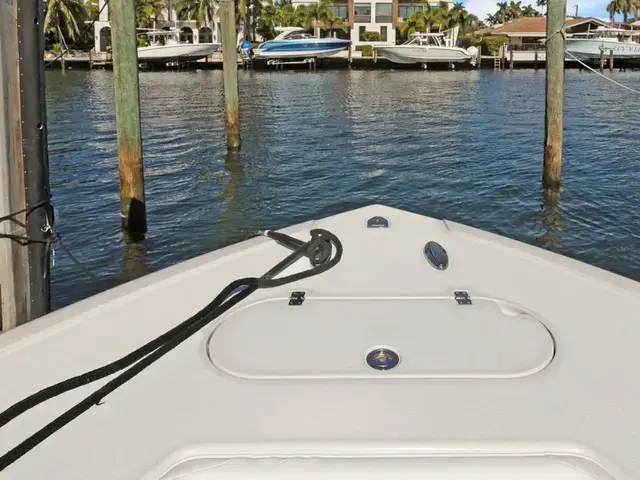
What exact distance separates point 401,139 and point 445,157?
295cm

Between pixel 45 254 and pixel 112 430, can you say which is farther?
pixel 45 254

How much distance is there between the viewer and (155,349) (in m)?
2.55

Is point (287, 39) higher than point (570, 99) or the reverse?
higher

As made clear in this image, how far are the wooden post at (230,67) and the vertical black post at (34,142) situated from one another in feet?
37.2

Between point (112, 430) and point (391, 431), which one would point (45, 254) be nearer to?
point (112, 430)

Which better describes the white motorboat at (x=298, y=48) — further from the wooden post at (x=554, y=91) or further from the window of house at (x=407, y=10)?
the wooden post at (x=554, y=91)

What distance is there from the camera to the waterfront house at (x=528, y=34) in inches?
2315

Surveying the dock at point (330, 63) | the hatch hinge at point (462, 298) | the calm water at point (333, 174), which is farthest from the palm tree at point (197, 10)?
the hatch hinge at point (462, 298)

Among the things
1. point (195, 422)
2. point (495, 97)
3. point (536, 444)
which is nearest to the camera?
point (536, 444)

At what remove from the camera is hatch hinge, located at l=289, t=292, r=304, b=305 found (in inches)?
116

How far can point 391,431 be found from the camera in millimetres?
2094

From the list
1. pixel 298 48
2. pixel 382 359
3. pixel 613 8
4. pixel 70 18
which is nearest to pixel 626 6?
pixel 613 8

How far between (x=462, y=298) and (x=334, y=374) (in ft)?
2.75

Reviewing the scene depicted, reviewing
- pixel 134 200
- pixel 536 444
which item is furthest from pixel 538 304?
pixel 134 200
